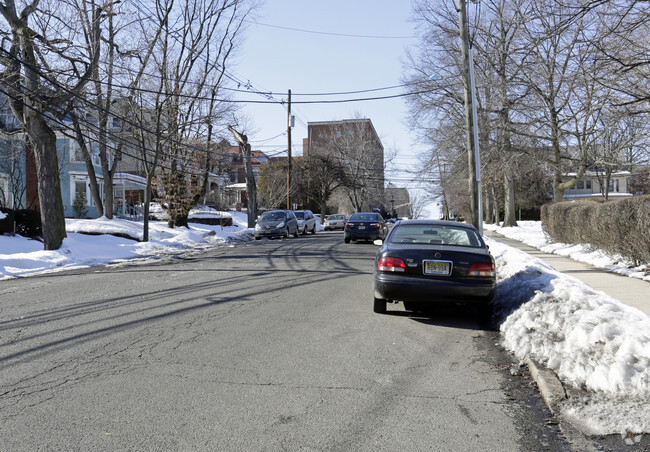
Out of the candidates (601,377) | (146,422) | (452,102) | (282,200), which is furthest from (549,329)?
(282,200)

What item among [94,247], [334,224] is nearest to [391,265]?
[94,247]

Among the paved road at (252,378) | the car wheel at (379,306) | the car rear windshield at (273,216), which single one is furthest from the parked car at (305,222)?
the car wheel at (379,306)

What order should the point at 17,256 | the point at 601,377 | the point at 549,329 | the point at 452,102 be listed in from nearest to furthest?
1. the point at 601,377
2. the point at 549,329
3. the point at 17,256
4. the point at 452,102

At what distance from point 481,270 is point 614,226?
22.8 ft

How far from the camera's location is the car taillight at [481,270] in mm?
7711

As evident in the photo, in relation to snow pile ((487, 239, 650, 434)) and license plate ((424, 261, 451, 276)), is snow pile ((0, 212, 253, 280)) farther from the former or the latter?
snow pile ((487, 239, 650, 434))

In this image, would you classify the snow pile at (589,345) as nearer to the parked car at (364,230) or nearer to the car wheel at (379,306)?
the car wheel at (379,306)

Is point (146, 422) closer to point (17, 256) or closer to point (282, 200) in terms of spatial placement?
point (17, 256)

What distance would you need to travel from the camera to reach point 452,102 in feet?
116

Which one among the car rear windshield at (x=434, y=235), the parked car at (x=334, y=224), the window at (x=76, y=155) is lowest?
the parked car at (x=334, y=224)

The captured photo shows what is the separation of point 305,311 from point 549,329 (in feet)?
12.2


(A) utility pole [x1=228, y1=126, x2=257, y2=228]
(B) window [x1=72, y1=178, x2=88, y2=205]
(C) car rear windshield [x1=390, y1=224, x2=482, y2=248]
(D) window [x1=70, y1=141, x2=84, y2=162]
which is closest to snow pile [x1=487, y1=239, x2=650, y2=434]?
(C) car rear windshield [x1=390, y1=224, x2=482, y2=248]

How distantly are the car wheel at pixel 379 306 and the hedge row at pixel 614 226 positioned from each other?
621cm

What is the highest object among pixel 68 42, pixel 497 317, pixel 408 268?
pixel 68 42
